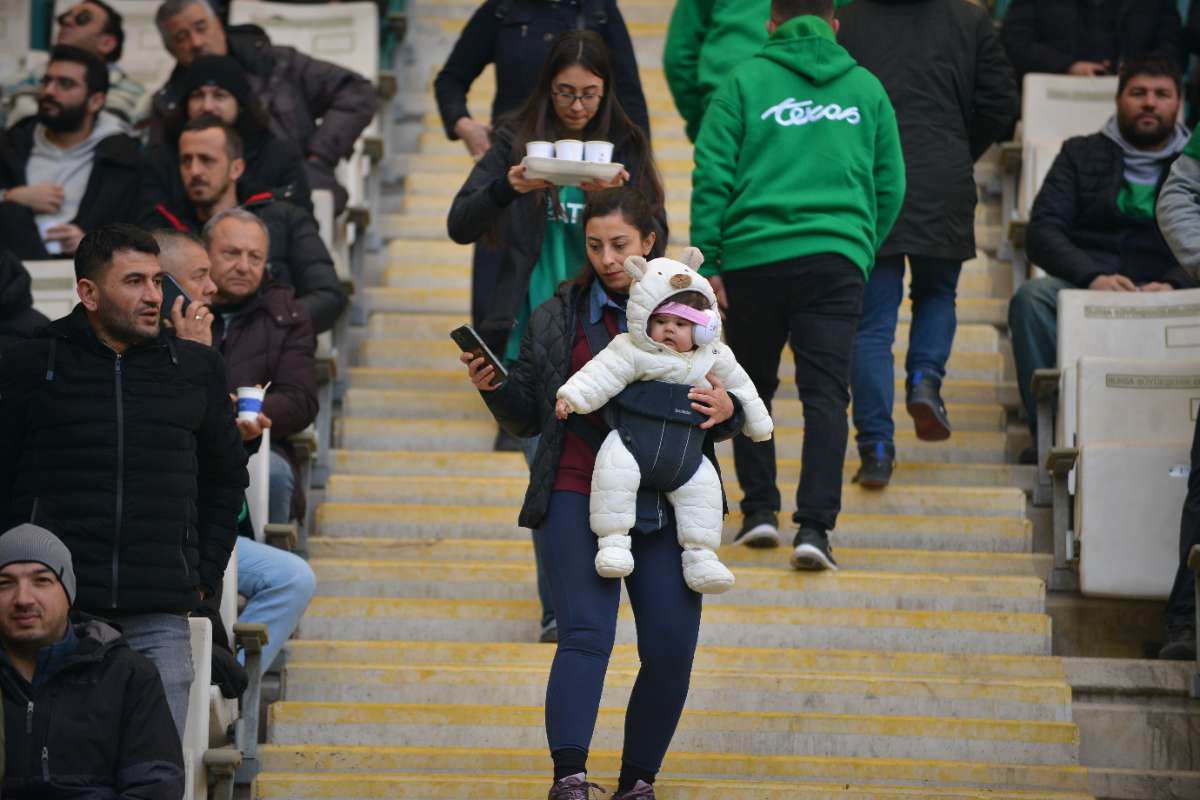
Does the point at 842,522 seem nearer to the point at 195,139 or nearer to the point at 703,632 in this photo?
the point at 703,632

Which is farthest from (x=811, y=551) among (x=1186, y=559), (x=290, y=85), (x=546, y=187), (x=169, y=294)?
(x=290, y=85)

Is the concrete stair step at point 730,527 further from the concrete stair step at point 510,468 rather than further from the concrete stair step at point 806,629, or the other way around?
the concrete stair step at point 806,629

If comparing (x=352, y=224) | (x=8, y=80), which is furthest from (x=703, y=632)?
(x=8, y=80)

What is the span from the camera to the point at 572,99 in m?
7.40

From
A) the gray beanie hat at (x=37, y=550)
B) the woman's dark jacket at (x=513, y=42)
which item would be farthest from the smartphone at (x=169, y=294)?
the woman's dark jacket at (x=513, y=42)

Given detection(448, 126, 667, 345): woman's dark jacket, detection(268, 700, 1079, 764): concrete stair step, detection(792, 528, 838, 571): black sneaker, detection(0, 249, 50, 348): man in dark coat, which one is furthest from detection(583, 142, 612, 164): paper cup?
detection(0, 249, 50, 348): man in dark coat

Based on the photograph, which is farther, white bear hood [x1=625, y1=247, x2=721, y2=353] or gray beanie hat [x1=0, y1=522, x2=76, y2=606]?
white bear hood [x1=625, y1=247, x2=721, y2=353]

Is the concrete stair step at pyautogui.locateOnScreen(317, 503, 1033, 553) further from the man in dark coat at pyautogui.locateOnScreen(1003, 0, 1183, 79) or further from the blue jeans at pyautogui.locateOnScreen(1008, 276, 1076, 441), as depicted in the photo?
the man in dark coat at pyautogui.locateOnScreen(1003, 0, 1183, 79)

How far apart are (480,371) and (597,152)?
1161 mm

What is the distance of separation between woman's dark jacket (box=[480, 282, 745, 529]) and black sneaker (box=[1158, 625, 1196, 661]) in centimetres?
173

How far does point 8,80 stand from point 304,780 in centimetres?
561

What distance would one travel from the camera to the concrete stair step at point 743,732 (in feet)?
22.7

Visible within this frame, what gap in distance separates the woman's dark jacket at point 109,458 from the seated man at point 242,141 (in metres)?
2.71

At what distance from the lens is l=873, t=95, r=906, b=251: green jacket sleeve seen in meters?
7.74
